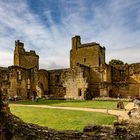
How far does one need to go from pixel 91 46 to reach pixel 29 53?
51.4 ft

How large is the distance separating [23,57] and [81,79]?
18.6m

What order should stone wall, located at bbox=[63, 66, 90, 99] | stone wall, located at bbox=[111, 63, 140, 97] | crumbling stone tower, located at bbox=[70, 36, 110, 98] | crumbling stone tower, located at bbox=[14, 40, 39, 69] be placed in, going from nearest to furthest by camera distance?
1. stone wall, located at bbox=[63, 66, 90, 99]
2. stone wall, located at bbox=[111, 63, 140, 97]
3. crumbling stone tower, located at bbox=[70, 36, 110, 98]
4. crumbling stone tower, located at bbox=[14, 40, 39, 69]

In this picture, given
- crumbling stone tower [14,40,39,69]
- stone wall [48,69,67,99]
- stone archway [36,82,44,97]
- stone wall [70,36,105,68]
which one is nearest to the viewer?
stone archway [36,82,44,97]

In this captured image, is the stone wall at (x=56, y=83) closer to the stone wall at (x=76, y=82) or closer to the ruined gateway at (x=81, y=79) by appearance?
the ruined gateway at (x=81, y=79)

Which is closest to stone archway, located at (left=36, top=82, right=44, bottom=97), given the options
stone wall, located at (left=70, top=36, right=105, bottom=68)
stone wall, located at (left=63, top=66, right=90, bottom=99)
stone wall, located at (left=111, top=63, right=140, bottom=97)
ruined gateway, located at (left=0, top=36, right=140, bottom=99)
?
ruined gateway, located at (left=0, top=36, right=140, bottom=99)

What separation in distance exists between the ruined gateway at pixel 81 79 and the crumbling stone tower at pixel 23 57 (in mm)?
8545

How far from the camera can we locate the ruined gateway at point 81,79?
46625 millimetres

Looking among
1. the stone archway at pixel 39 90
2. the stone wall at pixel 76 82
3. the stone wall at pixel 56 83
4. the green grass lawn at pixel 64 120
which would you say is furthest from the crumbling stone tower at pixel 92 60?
the green grass lawn at pixel 64 120

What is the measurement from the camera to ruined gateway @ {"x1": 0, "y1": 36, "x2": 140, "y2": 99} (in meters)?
46.6

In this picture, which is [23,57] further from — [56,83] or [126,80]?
[126,80]

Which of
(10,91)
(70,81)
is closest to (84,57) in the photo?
(70,81)

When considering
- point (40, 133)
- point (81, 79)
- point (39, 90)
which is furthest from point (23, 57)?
point (40, 133)

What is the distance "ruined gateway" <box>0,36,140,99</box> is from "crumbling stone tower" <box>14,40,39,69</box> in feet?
28.0

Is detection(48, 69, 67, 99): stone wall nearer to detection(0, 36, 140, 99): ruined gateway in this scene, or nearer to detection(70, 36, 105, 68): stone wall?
detection(0, 36, 140, 99): ruined gateway
